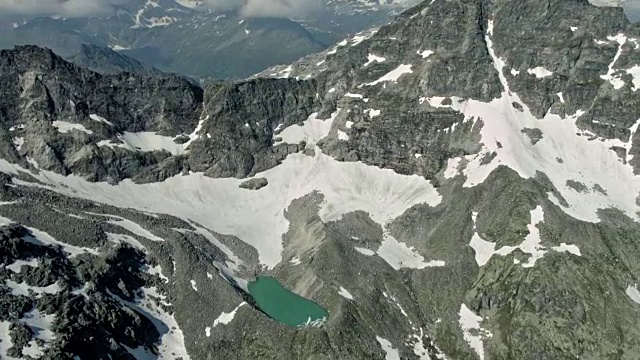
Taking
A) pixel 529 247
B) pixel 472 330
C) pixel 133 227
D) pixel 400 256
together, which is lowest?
pixel 400 256

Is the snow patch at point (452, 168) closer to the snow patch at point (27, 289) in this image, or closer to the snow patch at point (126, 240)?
the snow patch at point (126, 240)

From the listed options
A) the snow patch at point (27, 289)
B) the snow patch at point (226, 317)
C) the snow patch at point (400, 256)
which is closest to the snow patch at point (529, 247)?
the snow patch at point (400, 256)

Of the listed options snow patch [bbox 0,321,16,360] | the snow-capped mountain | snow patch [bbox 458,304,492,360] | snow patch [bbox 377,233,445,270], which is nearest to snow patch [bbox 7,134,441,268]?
the snow-capped mountain

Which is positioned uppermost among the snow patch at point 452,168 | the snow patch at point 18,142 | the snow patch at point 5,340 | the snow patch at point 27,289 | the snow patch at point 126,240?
the snow patch at point 5,340

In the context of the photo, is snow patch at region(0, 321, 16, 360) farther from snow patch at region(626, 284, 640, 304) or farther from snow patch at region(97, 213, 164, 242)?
snow patch at region(626, 284, 640, 304)

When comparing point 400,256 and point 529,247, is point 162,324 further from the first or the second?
point 529,247

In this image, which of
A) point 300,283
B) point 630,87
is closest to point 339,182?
point 300,283

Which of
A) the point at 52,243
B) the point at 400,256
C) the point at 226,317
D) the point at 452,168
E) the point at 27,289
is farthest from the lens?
the point at 452,168

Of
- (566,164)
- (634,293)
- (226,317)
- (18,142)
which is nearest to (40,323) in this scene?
(226,317)

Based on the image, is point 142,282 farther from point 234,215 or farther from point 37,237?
point 234,215

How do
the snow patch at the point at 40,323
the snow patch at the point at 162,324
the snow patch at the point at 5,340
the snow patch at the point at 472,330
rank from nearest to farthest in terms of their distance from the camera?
the snow patch at the point at 5,340 < the snow patch at the point at 40,323 < the snow patch at the point at 162,324 < the snow patch at the point at 472,330

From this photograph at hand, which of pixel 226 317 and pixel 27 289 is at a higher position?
pixel 27 289
